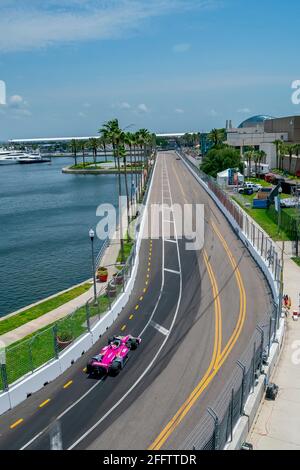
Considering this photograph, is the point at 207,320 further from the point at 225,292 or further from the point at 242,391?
the point at 242,391

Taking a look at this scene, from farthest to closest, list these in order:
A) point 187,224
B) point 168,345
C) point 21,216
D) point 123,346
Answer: point 21,216 < point 187,224 < point 168,345 < point 123,346

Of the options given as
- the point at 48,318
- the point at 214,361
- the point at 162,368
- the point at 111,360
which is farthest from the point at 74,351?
the point at 48,318

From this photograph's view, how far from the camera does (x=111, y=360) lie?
27266 mm

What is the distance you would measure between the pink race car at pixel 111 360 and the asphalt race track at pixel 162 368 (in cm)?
56

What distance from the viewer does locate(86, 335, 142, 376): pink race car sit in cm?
2680

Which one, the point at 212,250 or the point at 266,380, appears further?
the point at 212,250

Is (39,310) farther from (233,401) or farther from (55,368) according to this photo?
(233,401)

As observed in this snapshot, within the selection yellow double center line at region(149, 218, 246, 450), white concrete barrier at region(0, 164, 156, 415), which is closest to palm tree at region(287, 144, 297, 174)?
yellow double center line at region(149, 218, 246, 450)

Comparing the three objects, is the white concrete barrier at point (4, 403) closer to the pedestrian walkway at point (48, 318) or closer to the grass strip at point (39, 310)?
the pedestrian walkway at point (48, 318)

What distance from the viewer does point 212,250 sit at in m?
55.1

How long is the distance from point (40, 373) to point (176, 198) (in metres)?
69.6

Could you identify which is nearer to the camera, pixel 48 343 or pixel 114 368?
pixel 114 368

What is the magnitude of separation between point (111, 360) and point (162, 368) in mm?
3037

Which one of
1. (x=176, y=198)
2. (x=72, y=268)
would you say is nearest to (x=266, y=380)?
(x=72, y=268)
